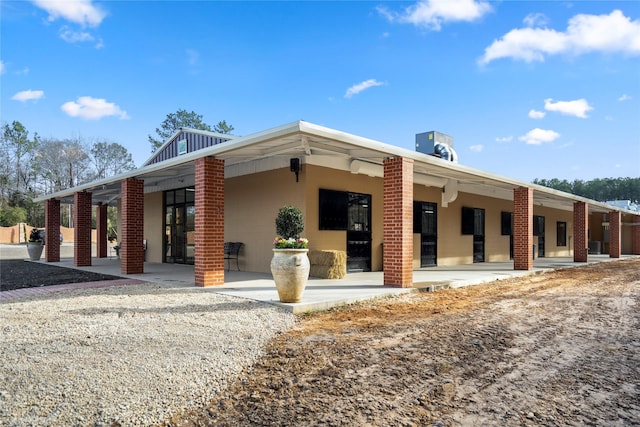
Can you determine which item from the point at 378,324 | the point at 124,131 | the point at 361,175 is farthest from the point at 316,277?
the point at 124,131

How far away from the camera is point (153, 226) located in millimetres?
15789

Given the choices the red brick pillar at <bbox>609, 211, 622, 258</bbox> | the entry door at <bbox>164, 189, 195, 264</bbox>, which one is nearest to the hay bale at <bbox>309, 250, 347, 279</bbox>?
the entry door at <bbox>164, 189, 195, 264</bbox>

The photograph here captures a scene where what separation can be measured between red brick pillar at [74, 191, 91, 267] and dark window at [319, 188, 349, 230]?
8.76 metres

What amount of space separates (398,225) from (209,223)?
3.86 m

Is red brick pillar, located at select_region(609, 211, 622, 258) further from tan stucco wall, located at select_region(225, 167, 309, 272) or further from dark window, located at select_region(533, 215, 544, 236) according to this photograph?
tan stucco wall, located at select_region(225, 167, 309, 272)

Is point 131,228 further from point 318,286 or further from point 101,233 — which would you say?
point 101,233

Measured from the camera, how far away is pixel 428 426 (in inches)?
103

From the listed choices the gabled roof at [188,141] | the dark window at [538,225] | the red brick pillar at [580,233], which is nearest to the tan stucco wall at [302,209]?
the gabled roof at [188,141]

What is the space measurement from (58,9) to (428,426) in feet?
45.2

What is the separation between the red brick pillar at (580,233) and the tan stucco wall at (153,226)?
55.4ft

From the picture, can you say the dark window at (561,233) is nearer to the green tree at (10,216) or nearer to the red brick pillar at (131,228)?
the red brick pillar at (131,228)

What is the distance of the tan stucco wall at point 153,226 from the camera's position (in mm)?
15336

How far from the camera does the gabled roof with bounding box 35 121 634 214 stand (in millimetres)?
7000

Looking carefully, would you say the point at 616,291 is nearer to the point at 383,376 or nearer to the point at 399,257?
the point at 399,257
